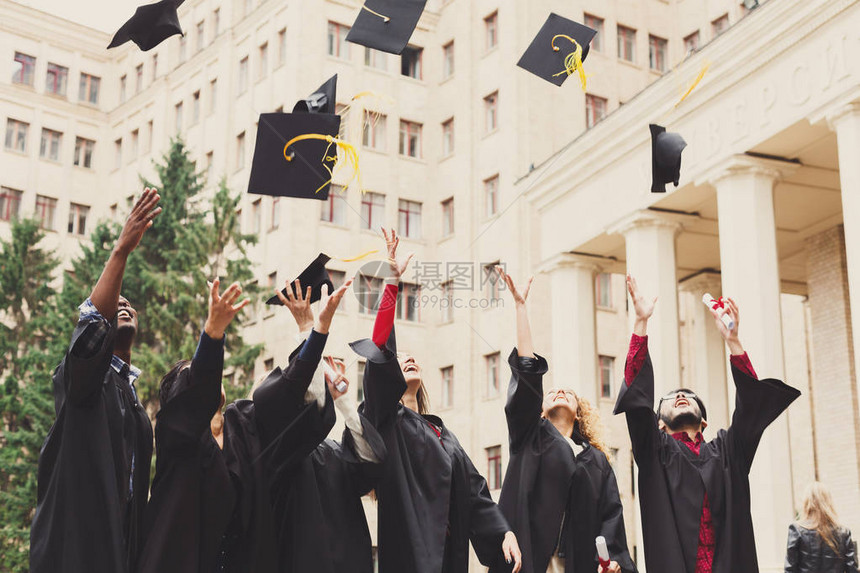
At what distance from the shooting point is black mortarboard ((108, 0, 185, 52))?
7.60m

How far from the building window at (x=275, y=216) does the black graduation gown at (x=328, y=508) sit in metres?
28.7

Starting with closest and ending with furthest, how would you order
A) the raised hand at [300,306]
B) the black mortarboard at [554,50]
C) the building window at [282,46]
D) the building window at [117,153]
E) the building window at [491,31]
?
the raised hand at [300,306], the black mortarboard at [554,50], the building window at [491,31], the building window at [282,46], the building window at [117,153]

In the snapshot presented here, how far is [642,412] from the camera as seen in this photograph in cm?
655

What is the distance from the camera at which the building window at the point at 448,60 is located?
3649 centimetres

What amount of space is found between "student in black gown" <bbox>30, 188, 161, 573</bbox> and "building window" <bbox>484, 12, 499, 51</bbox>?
30.1 meters

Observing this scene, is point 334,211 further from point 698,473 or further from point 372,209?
point 698,473

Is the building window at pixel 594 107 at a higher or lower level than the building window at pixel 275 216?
higher

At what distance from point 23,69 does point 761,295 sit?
116 ft

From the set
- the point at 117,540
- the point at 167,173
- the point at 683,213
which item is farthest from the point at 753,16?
the point at 167,173

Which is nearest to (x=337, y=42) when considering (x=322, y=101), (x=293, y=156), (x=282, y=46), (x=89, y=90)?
(x=282, y=46)

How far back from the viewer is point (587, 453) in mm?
7395

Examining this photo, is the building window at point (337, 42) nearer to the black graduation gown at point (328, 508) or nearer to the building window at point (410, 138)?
the building window at point (410, 138)

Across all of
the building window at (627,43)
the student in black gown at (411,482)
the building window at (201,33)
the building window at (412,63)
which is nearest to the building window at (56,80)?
the building window at (201,33)

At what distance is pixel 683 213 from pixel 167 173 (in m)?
14.6
